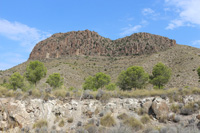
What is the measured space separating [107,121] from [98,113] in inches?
50.0

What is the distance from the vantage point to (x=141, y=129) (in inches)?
340

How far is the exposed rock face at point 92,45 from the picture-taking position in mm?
123000

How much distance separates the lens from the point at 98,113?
418 inches

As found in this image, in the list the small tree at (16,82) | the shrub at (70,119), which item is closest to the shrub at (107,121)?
the shrub at (70,119)

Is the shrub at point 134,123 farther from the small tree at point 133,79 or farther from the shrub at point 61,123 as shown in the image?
the small tree at point 133,79

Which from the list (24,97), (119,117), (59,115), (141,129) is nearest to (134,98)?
(119,117)

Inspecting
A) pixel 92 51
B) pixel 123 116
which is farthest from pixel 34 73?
pixel 92 51

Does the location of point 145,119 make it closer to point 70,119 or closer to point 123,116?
point 123,116

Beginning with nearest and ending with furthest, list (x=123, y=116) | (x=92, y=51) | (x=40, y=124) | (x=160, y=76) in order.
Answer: (x=40, y=124) < (x=123, y=116) < (x=160, y=76) < (x=92, y=51)

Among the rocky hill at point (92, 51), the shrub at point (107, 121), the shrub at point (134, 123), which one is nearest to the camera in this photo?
the shrub at point (134, 123)

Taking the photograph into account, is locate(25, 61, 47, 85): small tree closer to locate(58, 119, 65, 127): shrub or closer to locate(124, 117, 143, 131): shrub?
locate(58, 119, 65, 127): shrub

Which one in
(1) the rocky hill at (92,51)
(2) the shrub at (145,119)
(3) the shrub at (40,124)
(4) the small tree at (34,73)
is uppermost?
(1) the rocky hill at (92,51)

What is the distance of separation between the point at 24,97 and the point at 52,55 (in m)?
126

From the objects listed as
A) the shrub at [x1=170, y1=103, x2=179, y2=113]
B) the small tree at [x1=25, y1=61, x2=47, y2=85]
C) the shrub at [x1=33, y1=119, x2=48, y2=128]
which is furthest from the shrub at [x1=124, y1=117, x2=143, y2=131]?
the small tree at [x1=25, y1=61, x2=47, y2=85]
